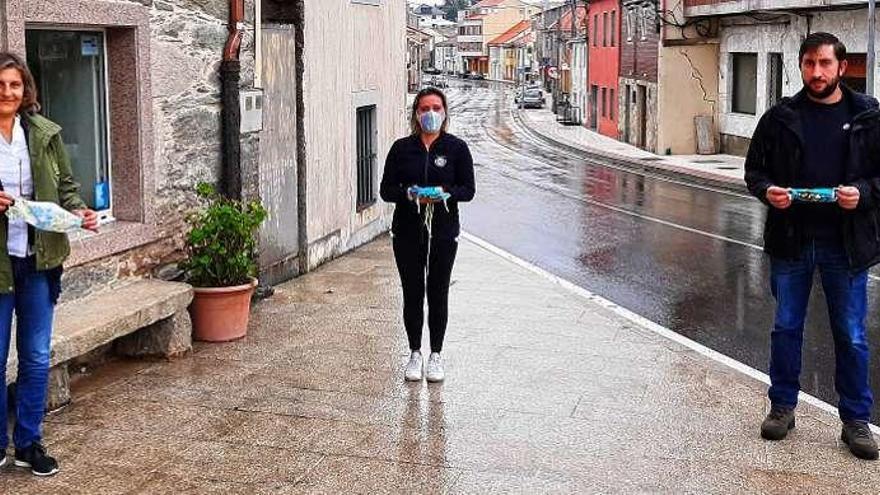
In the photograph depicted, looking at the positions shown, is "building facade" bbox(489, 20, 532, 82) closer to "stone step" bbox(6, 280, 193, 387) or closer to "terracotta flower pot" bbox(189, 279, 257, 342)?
"terracotta flower pot" bbox(189, 279, 257, 342)

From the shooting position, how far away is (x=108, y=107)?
7410 mm

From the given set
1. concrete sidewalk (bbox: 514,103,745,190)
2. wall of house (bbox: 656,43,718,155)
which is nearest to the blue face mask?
concrete sidewalk (bbox: 514,103,745,190)

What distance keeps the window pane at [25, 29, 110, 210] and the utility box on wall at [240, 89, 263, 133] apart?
1.65m

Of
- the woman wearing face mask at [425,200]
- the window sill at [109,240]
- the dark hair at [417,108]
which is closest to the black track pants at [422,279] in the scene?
the woman wearing face mask at [425,200]

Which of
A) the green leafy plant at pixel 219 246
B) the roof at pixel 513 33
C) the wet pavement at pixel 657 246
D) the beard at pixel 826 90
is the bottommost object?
the wet pavement at pixel 657 246

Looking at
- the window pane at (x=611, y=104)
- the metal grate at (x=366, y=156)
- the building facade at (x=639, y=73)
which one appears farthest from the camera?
the window pane at (x=611, y=104)

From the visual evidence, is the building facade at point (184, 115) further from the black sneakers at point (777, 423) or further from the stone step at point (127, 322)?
the black sneakers at point (777, 423)

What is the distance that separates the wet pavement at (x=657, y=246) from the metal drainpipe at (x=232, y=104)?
391cm

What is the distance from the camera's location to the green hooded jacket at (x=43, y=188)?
192 inches

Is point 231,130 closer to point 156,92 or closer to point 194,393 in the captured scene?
point 156,92

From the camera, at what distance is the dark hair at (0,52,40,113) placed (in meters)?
4.85

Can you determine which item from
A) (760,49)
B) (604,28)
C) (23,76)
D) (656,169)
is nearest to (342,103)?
(23,76)

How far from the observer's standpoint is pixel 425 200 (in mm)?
6668

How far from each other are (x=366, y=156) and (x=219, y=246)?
5.92 metres
